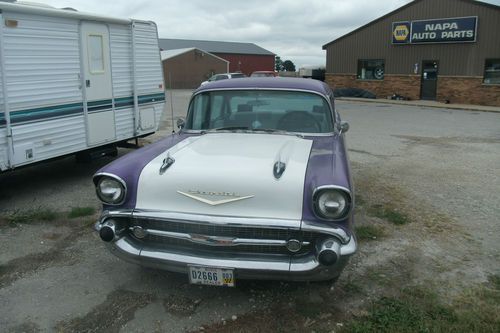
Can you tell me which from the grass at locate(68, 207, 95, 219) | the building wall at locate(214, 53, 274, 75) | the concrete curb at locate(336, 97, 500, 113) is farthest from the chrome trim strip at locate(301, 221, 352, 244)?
the building wall at locate(214, 53, 274, 75)

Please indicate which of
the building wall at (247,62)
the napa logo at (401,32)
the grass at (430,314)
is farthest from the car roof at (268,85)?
the building wall at (247,62)

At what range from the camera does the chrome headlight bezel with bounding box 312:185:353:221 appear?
10.7ft

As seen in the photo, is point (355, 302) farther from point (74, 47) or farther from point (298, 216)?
point (74, 47)

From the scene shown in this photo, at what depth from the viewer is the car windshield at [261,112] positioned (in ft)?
15.8

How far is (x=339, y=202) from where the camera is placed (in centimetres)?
329

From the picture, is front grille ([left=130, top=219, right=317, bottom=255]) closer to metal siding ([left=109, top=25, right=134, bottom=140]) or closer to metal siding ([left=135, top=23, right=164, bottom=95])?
metal siding ([left=109, top=25, right=134, bottom=140])

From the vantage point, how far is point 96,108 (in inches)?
284

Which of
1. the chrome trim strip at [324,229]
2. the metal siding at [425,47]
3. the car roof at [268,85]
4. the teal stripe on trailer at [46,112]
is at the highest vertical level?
the metal siding at [425,47]

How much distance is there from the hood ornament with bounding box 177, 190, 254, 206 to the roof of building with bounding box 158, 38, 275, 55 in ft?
183

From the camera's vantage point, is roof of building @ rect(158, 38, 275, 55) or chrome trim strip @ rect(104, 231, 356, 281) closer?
chrome trim strip @ rect(104, 231, 356, 281)

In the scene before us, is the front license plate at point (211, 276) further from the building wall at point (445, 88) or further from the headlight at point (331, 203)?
the building wall at point (445, 88)

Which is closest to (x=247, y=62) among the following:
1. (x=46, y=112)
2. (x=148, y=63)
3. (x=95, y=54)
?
(x=148, y=63)

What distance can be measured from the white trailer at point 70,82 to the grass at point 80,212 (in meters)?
0.98

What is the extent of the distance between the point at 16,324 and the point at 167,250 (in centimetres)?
121
